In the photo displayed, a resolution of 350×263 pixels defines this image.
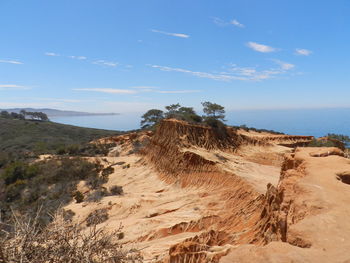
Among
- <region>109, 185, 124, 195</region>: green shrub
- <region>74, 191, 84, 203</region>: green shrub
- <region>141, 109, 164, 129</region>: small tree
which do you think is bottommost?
<region>74, 191, 84, 203</region>: green shrub

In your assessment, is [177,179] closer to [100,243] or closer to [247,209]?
[247,209]

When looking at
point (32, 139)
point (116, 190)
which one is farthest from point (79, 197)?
point (32, 139)

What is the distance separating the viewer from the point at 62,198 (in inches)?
653

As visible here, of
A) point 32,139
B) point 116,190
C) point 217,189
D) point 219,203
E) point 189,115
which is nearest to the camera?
point 219,203

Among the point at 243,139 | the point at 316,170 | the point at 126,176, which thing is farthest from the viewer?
the point at 243,139

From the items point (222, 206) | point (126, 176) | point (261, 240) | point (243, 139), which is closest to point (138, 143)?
point (126, 176)

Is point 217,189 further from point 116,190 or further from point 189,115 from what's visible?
point 189,115

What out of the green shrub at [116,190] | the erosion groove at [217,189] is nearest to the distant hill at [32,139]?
the green shrub at [116,190]

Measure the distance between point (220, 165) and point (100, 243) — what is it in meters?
12.6

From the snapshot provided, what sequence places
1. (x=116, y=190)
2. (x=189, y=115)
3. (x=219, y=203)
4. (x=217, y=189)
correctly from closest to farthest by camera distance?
Answer: 1. (x=219, y=203)
2. (x=217, y=189)
3. (x=116, y=190)
4. (x=189, y=115)

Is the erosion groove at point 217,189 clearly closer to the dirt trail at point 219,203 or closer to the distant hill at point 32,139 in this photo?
the dirt trail at point 219,203

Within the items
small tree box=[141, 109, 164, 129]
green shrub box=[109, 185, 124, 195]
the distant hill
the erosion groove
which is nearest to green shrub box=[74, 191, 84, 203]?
green shrub box=[109, 185, 124, 195]

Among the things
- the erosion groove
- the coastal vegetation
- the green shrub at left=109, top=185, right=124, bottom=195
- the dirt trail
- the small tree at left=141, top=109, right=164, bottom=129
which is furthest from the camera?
the small tree at left=141, top=109, right=164, bottom=129

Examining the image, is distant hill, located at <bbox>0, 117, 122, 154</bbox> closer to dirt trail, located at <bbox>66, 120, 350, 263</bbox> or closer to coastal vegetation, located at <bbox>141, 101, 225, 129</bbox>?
coastal vegetation, located at <bbox>141, 101, 225, 129</bbox>
